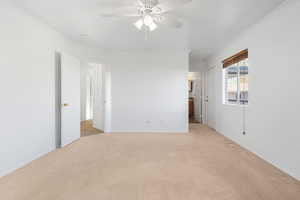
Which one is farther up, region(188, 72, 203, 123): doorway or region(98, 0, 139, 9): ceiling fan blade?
region(98, 0, 139, 9): ceiling fan blade

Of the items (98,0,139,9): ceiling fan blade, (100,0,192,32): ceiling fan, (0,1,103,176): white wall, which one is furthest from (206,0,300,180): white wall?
(0,1,103,176): white wall

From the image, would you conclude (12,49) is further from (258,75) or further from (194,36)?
(258,75)

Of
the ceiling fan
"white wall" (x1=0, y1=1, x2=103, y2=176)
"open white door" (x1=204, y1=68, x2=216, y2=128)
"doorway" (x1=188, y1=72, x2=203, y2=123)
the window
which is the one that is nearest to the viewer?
the ceiling fan

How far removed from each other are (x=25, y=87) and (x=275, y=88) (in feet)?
12.7

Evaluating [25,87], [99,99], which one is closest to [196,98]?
[99,99]

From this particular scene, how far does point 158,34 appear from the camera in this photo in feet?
11.2

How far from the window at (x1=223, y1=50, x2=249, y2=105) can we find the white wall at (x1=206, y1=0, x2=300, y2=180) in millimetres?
316

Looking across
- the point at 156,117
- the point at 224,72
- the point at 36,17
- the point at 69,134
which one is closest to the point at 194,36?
the point at 224,72

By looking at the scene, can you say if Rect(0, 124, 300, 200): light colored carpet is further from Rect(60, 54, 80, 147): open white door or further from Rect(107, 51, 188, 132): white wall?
Rect(107, 51, 188, 132): white wall

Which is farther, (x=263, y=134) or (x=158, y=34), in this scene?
(x=158, y=34)

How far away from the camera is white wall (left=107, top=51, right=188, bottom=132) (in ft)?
15.1

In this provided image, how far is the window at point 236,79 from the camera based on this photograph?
3430 mm

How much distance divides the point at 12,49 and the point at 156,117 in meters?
3.45

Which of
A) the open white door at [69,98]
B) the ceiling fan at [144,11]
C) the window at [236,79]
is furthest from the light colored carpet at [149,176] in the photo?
the ceiling fan at [144,11]
